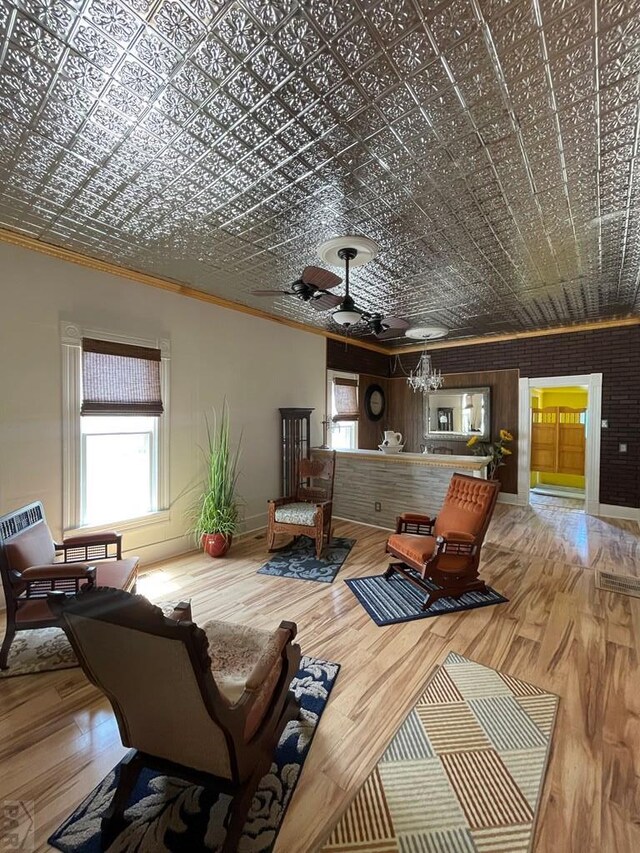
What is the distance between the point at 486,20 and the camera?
1.32 metres

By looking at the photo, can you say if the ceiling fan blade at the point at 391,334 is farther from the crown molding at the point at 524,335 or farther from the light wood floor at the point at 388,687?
the light wood floor at the point at 388,687

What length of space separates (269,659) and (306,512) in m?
2.60

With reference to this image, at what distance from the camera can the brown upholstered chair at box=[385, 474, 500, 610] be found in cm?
299

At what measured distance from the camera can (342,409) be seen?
6.54 m

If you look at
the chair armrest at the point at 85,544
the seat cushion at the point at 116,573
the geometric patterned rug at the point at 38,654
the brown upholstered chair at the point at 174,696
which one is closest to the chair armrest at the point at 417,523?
the brown upholstered chair at the point at 174,696

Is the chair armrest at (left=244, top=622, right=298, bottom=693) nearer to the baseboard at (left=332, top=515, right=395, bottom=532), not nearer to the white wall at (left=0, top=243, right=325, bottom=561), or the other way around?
the white wall at (left=0, top=243, right=325, bottom=561)

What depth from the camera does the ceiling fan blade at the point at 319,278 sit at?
2582 millimetres

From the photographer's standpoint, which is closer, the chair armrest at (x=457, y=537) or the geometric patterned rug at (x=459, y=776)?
the geometric patterned rug at (x=459, y=776)

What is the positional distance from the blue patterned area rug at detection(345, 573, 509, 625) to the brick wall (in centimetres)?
377

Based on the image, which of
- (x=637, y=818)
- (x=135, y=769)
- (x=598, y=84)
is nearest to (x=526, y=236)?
(x=598, y=84)

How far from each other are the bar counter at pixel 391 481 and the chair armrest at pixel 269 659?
3144 millimetres

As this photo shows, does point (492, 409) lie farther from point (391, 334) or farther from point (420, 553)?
point (420, 553)

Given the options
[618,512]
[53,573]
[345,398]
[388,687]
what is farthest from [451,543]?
[618,512]

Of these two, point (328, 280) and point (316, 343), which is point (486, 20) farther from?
point (316, 343)
